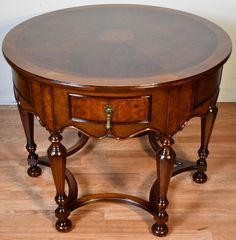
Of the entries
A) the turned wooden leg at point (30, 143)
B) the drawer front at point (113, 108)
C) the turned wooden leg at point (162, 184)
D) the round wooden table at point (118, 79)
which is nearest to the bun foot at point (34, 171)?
the turned wooden leg at point (30, 143)

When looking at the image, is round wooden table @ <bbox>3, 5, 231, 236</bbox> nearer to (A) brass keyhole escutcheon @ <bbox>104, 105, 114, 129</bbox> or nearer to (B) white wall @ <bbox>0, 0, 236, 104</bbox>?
(A) brass keyhole escutcheon @ <bbox>104, 105, 114, 129</bbox>

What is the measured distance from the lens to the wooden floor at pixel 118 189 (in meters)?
1.38

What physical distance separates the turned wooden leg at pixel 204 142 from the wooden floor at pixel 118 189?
0.04 m

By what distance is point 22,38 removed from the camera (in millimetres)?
1297

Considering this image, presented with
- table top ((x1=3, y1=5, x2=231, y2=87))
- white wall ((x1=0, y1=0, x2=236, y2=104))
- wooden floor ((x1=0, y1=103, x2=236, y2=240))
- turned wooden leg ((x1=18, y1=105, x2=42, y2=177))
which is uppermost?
table top ((x1=3, y1=5, x2=231, y2=87))

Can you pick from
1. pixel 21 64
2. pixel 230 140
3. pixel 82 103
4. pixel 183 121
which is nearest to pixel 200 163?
pixel 230 140

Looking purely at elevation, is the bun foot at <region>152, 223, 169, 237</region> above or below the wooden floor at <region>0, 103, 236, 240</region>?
above

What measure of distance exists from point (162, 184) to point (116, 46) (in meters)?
0.45

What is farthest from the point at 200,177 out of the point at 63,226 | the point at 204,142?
the point at 63,226

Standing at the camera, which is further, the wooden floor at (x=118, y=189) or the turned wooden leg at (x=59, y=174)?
the wooden floor at (x=118, y=189)

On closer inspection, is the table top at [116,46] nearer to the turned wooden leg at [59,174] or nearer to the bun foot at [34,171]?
the turned wooden leg at [59,174]

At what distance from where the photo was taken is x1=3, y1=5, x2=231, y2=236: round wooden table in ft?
3.46

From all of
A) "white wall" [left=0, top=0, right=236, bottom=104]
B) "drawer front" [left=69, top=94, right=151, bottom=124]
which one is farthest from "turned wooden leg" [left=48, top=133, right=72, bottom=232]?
"white wall" [left=0, top=0, right=236, bottom=104]

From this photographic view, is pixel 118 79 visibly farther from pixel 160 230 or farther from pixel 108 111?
pixel 160 230
